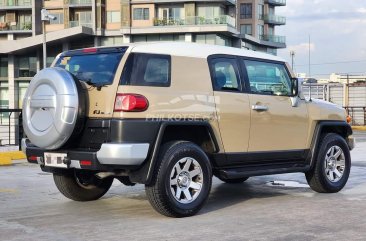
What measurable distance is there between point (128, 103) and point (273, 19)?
8761cm

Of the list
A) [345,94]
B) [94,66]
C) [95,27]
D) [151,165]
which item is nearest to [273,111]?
[151,165]

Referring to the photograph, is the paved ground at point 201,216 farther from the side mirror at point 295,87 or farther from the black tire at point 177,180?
the side mirror at point 295,87

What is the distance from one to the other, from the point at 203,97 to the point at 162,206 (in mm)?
1356

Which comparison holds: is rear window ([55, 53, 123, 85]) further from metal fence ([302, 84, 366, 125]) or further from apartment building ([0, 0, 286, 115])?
apartment building ([0, 0, 286, 115])

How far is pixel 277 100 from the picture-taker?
762 cm

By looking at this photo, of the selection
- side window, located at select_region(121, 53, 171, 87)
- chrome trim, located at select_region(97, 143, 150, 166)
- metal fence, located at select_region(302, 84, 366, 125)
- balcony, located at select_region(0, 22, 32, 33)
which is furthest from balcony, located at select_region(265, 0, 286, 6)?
chrome trim, located at select_region(97, 143, 150, 166)

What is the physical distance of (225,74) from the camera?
23.2 feet

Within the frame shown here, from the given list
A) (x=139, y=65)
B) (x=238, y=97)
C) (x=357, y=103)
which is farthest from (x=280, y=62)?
(x=357, y=103)

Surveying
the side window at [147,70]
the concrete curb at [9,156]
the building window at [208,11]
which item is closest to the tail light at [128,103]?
the side window at [147,70]

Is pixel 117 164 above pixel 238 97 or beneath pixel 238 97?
beneath

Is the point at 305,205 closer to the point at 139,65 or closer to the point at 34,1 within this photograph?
the point at 139,65

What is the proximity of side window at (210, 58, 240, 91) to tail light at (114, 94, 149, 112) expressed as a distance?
1176 mm

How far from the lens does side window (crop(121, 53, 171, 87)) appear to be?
608 cm

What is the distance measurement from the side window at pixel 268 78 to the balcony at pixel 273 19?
82783 mm
